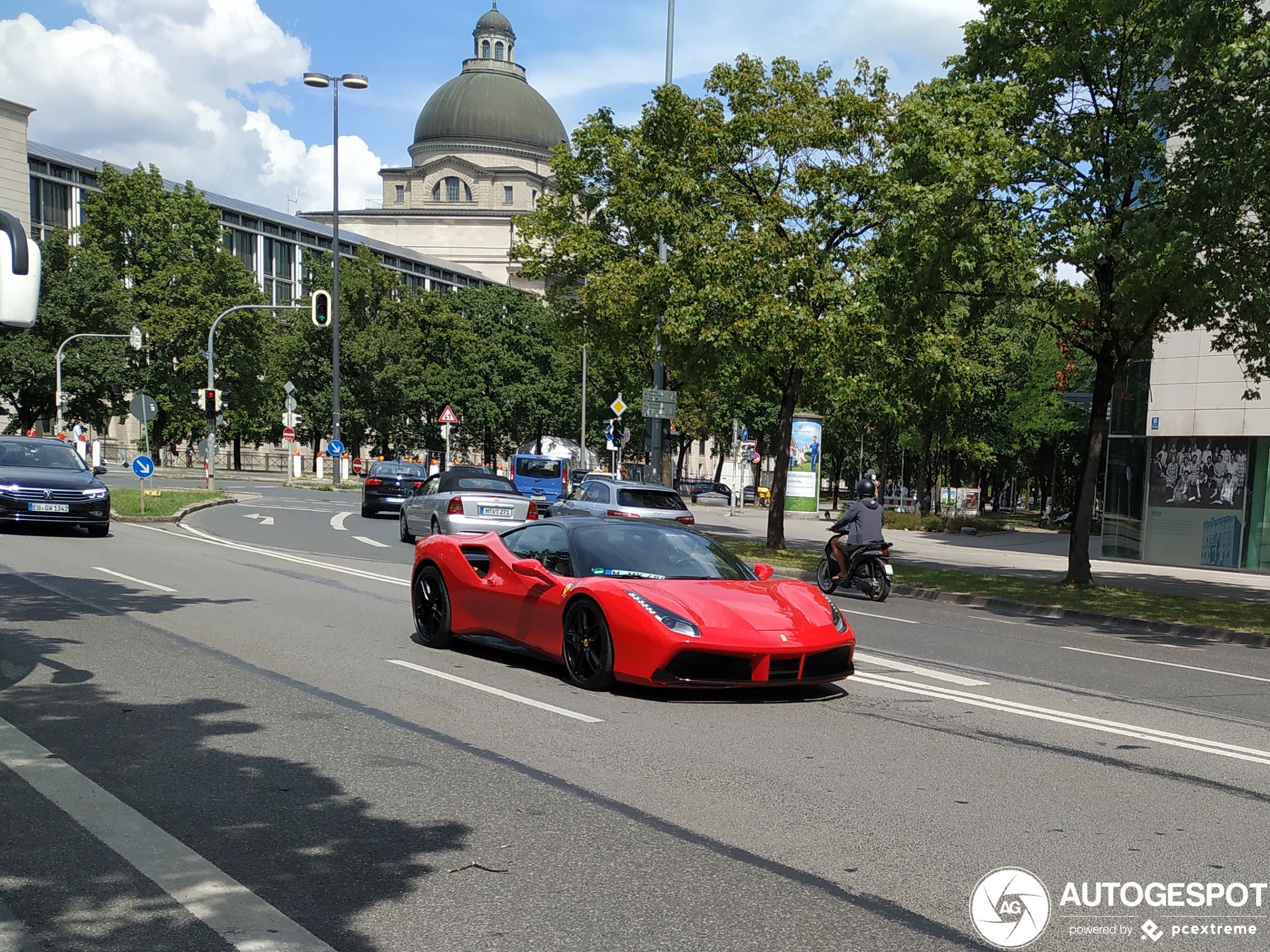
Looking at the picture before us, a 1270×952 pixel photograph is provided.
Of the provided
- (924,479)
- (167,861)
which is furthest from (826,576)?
(924,479)

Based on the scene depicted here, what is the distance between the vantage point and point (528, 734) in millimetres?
6867

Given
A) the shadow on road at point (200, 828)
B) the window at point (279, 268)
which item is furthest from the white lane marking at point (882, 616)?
the window at point (279, 268)

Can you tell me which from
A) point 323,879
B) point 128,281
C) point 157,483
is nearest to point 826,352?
point 323,879

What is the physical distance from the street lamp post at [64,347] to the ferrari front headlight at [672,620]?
51.5 metres

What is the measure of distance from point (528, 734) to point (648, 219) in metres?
20.0

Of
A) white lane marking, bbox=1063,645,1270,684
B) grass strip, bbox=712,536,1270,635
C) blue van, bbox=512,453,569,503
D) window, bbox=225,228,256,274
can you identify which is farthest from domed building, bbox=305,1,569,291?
white lane marking, bbox=1063,645,1270,684

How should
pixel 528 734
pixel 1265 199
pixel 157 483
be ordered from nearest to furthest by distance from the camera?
pixel 528 734
pixel 1265 199
pixel 157 483

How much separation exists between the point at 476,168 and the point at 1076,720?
4514 inches

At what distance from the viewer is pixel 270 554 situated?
65.6 ft

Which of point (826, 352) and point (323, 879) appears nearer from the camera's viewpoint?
point (323, 879)

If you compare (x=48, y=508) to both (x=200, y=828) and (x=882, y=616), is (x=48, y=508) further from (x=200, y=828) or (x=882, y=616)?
(x=200, y=828)

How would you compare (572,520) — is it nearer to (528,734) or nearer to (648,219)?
(528,734)

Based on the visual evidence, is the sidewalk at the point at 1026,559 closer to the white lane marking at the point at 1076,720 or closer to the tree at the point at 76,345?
the white lane marking at the point at 1076,720

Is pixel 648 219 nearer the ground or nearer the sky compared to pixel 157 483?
nearer the sky
